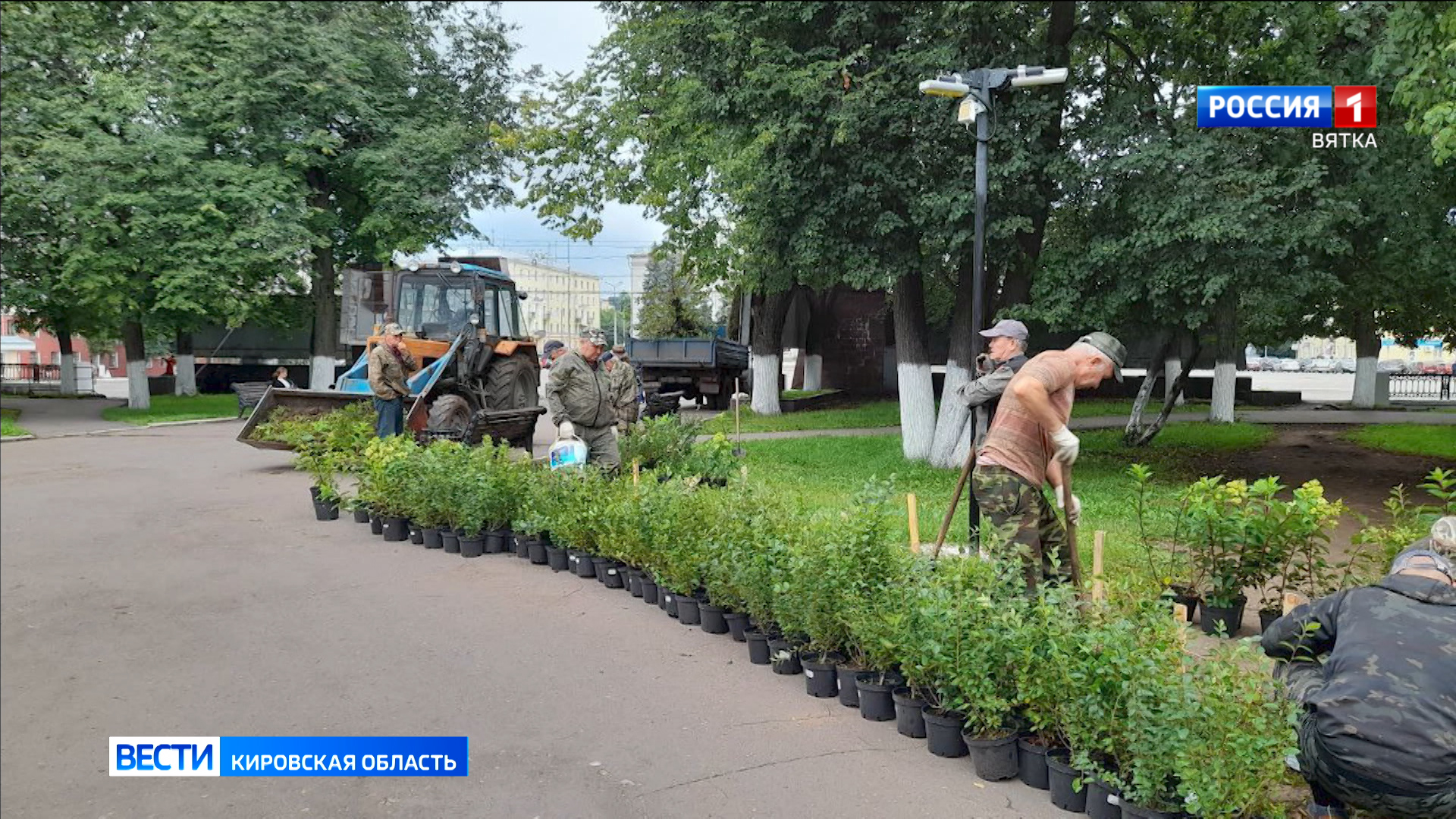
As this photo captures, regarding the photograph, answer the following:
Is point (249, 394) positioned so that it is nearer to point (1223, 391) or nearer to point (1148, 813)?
point (1148, 813)

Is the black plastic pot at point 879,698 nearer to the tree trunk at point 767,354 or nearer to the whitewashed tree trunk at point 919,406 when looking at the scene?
the whitewashed tree trunk at point 919,406

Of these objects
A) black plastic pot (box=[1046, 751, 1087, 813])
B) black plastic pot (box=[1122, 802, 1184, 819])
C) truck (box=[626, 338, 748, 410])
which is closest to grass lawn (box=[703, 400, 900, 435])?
truck (box=[626, 338, 748, 410])

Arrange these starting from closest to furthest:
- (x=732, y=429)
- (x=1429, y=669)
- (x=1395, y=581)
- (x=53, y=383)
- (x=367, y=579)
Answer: (x=1429, y=669) < (x=1395, y=581) < (x=367, y=579) < (x=732, y=429) < (x=53, y=383)

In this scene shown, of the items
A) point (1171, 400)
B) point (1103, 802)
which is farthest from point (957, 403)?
point (1103, 802)

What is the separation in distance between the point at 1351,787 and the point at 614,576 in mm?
4758

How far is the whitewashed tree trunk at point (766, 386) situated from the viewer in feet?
74.0

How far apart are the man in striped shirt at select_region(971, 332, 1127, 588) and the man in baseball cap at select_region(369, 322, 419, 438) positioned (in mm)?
7858

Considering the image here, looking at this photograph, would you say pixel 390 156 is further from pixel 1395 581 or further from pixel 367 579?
pixel 1395 581

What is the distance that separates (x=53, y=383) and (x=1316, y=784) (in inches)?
1716

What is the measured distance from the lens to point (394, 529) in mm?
8508

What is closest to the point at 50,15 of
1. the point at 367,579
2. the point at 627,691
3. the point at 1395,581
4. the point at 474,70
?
the point at 474,70

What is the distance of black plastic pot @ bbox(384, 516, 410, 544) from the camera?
335 inches

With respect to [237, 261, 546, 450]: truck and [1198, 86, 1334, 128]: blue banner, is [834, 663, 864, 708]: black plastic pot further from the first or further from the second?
[1198, 86, 1334, 128]: blue banner

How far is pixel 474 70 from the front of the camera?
25.6 metres
